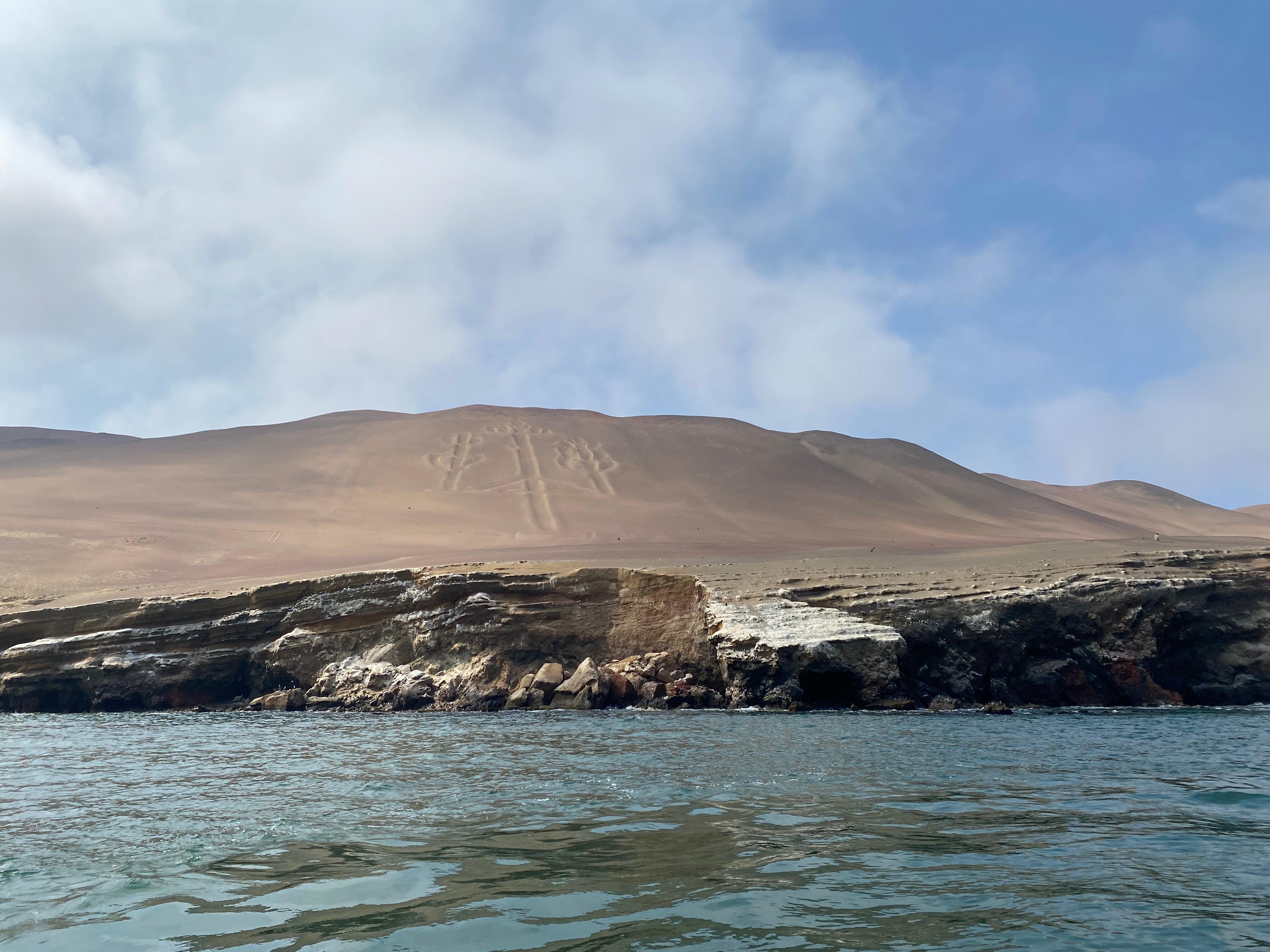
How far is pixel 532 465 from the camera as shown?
70938mm

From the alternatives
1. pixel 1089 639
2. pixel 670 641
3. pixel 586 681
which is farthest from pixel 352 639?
pixel 1089 639

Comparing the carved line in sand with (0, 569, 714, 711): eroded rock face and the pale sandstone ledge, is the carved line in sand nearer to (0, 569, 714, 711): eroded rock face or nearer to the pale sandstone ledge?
(0, 569, 714, 711): eroded rock face

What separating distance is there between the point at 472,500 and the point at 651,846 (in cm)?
5321

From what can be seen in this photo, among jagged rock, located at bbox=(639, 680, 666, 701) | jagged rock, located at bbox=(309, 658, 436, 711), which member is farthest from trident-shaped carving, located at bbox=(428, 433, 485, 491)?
jagged rock, located at bbox=(639, 680, 666, 701)

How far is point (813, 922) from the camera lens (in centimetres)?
559

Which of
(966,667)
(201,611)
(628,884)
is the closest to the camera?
(628,884)

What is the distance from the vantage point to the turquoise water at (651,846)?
219 inches

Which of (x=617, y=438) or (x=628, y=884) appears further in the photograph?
(x=617, y=438)

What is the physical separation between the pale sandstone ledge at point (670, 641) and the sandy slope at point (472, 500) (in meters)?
8.58

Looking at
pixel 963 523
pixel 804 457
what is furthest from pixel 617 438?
pixel 963 523

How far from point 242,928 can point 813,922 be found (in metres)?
3.37

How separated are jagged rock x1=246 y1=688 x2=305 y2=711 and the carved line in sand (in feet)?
84.5

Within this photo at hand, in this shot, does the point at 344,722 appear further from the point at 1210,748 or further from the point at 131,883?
the point at 1210,748

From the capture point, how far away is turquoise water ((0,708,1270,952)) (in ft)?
18.2
